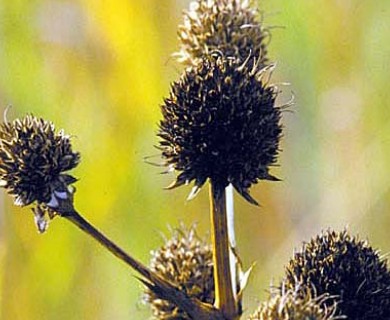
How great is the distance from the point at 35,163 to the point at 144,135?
2.69ft

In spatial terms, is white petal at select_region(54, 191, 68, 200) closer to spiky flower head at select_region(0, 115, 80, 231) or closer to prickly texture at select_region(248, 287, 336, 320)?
spiky flower head at select_region(0, 115, 80, 231)

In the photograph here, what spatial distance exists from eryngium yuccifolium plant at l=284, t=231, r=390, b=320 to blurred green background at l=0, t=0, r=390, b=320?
689 mm

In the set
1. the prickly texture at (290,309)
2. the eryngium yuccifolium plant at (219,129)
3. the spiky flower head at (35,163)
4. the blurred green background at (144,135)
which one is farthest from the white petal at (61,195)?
the blurred green background at (144,135)

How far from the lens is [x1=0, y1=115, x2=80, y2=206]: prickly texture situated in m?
1.23

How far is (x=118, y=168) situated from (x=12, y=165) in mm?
792

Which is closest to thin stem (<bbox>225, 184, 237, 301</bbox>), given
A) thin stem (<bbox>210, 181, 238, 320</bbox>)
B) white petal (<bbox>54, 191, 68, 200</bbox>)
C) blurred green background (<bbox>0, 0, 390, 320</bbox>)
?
thin stem (<bbox>210, 181, 238, 320</bbox>)

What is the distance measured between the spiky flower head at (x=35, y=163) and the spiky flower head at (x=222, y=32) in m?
0.26

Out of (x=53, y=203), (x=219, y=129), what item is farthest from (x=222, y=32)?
(x=53, y=203)

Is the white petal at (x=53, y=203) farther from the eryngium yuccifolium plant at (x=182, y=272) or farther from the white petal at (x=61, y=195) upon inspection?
the eryngium yuccifolium plant at (x=182, y=272)

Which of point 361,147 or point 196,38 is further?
point 361,147

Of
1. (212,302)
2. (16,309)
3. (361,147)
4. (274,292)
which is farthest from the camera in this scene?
(361,147)

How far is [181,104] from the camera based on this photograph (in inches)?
48.2

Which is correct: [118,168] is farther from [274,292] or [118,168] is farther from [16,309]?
[274,292]

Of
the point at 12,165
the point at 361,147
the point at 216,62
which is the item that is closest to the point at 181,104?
the point at 216,62
